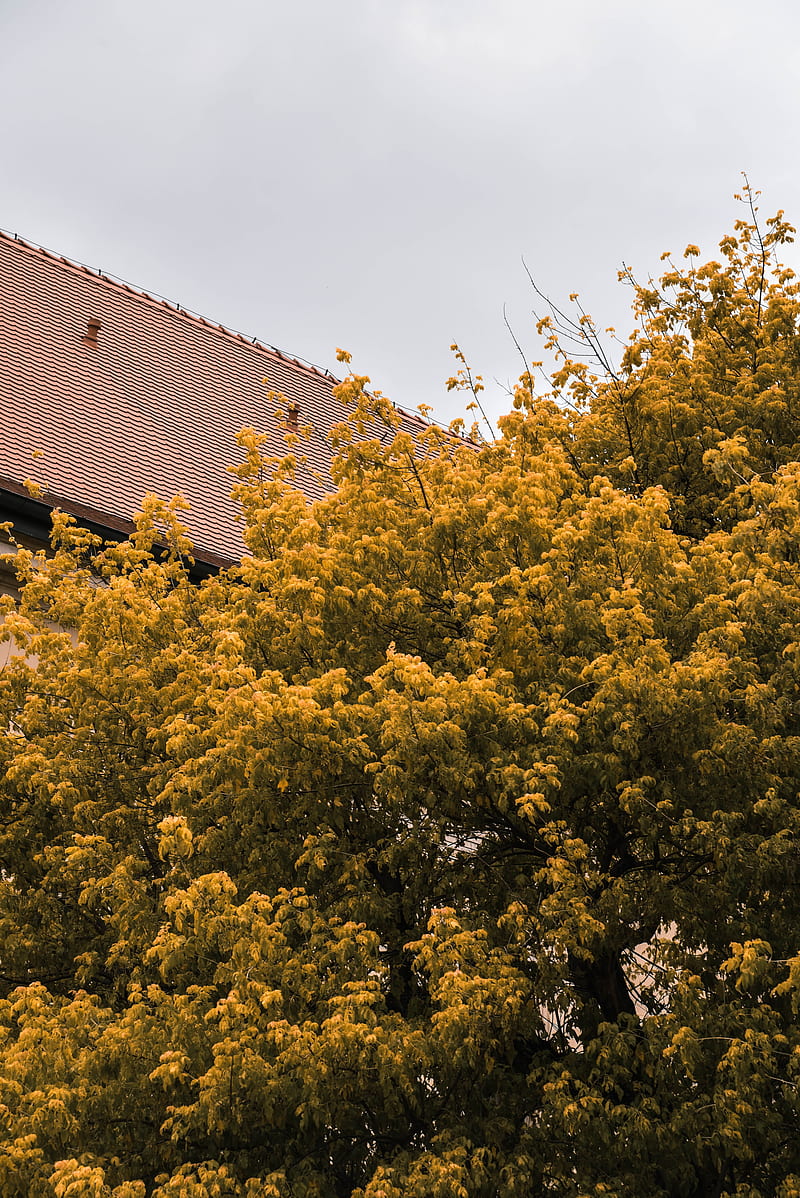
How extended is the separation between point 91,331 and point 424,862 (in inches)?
543

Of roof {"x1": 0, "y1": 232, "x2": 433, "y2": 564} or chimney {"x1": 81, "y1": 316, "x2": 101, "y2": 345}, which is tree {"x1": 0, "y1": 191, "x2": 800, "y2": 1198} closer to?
roof {"x1": 0, "y1": 232, "x2": 433, "y2": 564}

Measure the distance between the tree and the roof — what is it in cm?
466

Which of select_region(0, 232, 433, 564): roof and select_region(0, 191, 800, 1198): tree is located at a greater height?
select_region(0, 232, 433, 564): roof

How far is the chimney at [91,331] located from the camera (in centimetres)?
1881

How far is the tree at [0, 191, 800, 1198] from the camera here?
6.27m

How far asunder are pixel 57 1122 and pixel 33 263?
17.1 meters

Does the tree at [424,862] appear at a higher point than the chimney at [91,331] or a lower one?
lower

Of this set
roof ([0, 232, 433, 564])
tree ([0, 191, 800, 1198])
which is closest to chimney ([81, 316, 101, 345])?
roof ([0, 232, 433, 564])

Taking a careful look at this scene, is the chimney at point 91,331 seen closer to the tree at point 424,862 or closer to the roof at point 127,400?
the roof at point 127,400

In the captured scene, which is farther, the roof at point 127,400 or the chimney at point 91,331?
the chimney at point 91,331

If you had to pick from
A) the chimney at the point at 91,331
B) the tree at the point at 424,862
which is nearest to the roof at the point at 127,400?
the chimney at the point at 91,331

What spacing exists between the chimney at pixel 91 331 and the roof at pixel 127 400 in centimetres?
3

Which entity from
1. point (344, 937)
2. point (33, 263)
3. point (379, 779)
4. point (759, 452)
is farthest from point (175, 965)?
point (33, 263)

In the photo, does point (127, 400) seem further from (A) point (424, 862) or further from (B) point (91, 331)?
(A) point (424, 862)
